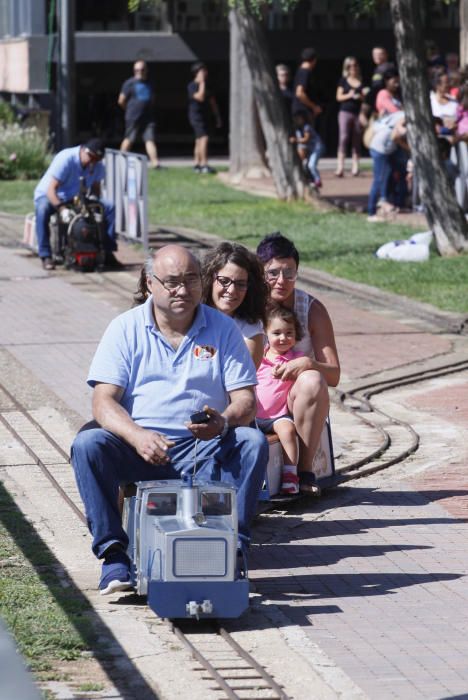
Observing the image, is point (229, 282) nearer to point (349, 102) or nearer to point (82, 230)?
point (82, 230)

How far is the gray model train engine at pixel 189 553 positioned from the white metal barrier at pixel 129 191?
409 inches

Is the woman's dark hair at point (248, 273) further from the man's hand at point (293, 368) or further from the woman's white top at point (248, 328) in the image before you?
the man's hand at point (293, 368)

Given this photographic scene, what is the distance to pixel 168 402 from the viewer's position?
6.16 m

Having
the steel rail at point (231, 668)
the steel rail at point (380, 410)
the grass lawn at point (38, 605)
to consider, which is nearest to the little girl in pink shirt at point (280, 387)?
the steel rail at point (380, 410)

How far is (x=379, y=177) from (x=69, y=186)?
16.9 feet

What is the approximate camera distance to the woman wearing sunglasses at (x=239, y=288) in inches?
276

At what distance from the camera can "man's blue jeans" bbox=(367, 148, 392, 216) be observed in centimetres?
1892

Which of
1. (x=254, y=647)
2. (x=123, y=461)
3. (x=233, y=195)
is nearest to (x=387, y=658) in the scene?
(x=254, y=647)

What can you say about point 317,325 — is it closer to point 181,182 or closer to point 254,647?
point 254,647

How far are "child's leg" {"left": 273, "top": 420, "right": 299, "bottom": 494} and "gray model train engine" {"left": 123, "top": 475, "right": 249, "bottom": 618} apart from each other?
1.67m

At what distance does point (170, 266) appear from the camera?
20.1ft

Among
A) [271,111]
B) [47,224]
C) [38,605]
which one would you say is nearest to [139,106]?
[271,111]

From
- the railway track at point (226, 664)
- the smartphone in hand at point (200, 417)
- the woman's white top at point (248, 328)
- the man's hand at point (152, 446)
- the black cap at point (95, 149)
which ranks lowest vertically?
the railway track at point (226, 664)

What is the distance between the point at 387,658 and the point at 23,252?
489 inches
